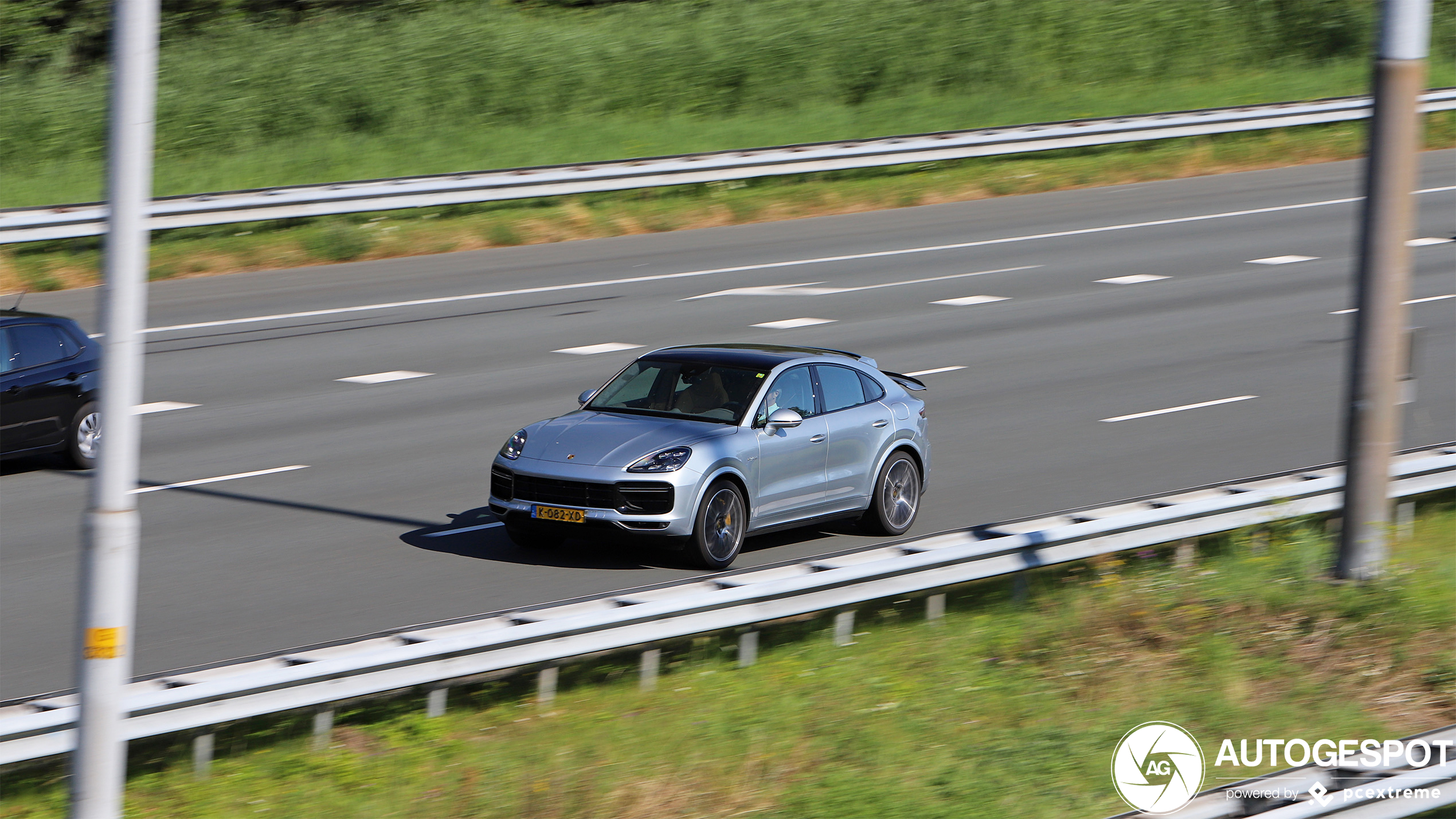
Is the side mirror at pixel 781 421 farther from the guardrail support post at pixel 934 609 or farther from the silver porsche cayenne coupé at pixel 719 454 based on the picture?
the guardrail support post at pixel 934 609

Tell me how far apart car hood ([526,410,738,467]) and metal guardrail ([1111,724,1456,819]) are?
16.9 feet

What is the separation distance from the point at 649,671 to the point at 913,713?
1.47m

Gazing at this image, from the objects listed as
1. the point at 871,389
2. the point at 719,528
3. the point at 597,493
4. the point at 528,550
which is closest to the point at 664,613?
the point at 597,493

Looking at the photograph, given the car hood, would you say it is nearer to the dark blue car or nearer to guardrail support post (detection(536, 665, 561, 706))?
guardrail support post (detection(536, 665, 561, 706))

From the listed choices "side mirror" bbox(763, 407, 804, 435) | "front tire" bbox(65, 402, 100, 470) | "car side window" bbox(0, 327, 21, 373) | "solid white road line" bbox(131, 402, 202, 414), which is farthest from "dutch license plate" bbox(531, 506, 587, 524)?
"solid white road line" bbox(131, 402, 202, 414)

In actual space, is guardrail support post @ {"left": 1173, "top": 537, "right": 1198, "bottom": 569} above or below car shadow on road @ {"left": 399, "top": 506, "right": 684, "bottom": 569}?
above

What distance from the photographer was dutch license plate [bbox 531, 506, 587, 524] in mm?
11398

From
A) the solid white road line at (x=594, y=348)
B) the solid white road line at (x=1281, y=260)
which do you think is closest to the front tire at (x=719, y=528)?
the solid white road line at (x=594, y=348)

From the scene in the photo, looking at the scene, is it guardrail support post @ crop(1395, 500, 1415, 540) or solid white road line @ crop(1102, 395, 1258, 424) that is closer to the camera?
guardrail support post @ crop(1395, 500, 1415, 540)

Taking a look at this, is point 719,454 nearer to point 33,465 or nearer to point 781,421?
point 781,421

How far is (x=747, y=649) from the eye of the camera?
376 inches

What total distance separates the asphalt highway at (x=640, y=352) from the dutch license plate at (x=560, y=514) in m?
0.36

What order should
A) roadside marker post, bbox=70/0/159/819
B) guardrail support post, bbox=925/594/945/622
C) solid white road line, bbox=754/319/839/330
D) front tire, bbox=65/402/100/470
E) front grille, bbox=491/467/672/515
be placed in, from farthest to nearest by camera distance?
solid white road line, bbox=754/319/839/330 < front tire, bbox=65/402/100/470 < front grille, bbox=491/467/672/515 < guardrail support post, bbox=925/594/945/622 < roadside marker post, bbox=70/0/159/819

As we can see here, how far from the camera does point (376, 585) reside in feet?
36.3
